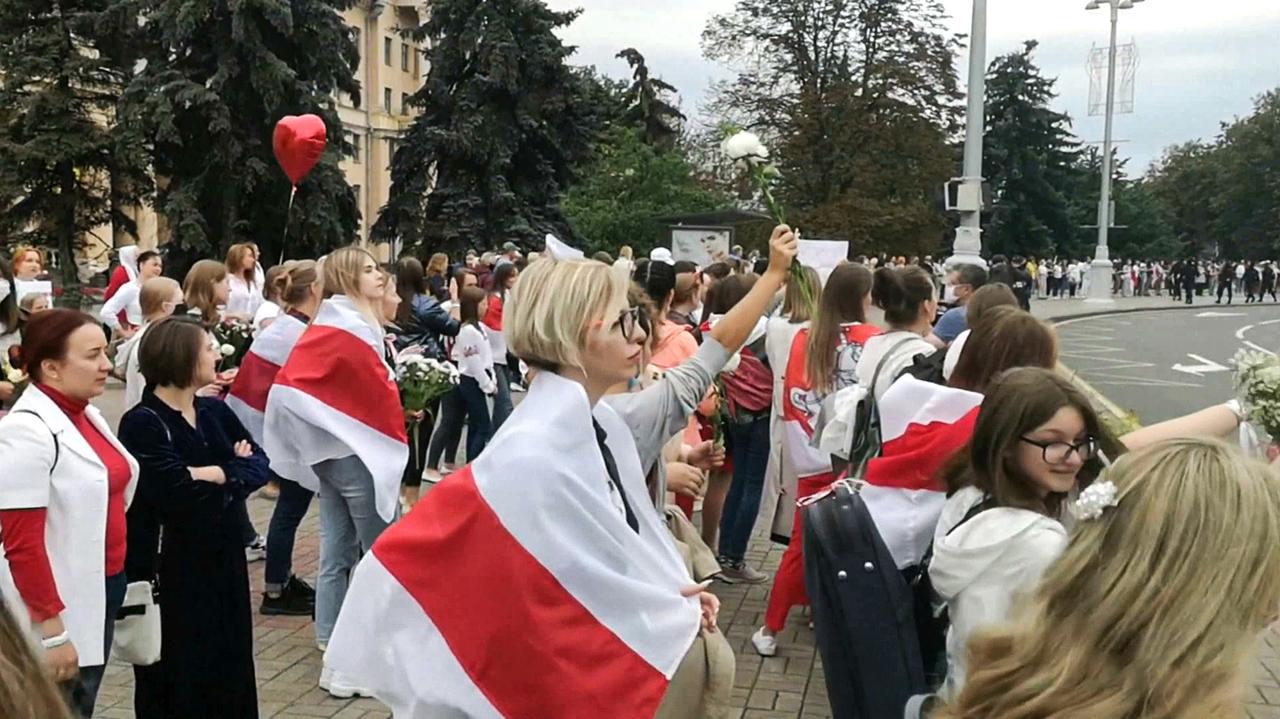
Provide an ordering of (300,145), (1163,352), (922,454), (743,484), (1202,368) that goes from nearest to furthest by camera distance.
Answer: (922,454) < (743,484) < (300,145) < (1202,368) < (1163,352)

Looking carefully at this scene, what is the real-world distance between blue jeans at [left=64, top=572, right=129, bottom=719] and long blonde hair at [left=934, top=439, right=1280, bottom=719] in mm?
2966

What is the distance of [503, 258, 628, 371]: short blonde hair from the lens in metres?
2.77

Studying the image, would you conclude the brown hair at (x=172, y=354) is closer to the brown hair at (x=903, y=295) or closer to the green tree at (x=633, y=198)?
the brown hair at (x=903, y=295)

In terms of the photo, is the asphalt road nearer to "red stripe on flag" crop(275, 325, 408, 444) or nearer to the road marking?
the road marking

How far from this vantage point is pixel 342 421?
18.1 ft

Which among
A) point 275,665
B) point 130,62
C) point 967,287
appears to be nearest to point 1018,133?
point 130,62

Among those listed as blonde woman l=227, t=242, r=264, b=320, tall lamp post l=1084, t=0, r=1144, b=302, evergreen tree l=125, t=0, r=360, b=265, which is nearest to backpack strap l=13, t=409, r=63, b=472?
blonde woman l=227, t=242, r=264, b=320

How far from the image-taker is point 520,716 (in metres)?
2.59

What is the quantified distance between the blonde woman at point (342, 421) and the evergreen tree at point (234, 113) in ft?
81.2

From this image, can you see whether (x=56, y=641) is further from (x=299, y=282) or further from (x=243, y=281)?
(x=243, y=281)

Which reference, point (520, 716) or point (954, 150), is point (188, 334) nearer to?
point (520, 716)

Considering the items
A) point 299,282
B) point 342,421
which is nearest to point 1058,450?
point 342,421

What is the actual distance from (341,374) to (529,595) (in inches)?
126

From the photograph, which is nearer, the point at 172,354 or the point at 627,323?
the point at 627,323
